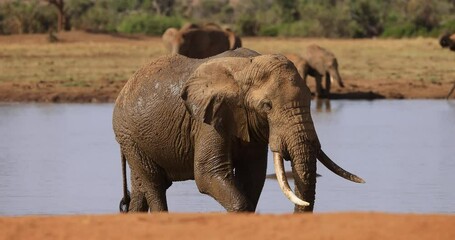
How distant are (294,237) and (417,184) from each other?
8108 millimetres

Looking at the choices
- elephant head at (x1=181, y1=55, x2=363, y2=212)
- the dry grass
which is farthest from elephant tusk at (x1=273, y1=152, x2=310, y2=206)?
the dry grass

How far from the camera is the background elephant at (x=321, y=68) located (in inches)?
1038

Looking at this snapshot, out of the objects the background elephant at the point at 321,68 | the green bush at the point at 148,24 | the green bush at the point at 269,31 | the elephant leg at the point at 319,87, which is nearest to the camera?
the background elephant at the point at 321,68

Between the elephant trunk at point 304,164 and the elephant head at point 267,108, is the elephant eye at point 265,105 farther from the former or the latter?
the elephant trunk at point 304,164

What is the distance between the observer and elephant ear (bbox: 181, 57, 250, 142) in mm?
9234

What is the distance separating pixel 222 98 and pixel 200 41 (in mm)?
20654

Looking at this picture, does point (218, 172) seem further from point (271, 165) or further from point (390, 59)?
point (390, 59)

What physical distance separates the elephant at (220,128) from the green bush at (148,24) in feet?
135

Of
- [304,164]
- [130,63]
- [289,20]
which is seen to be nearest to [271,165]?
[304,164]

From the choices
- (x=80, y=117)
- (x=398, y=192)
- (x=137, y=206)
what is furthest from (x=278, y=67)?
(x=80, y=117)

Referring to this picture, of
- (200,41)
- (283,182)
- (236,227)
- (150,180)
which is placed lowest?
(200,41)

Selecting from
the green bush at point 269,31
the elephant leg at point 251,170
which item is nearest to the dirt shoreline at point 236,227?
the elephant leg at point 251,170

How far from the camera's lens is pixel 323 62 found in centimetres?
2672

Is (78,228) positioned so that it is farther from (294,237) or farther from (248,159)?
(248,159)
